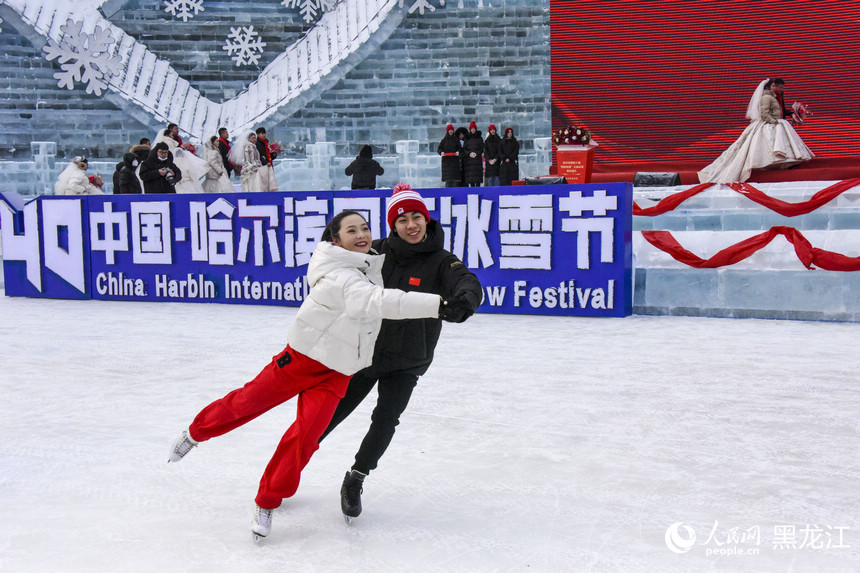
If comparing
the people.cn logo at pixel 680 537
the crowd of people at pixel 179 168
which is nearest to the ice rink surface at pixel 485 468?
the people.cn logo at pixel 680 537

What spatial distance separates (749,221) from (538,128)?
28.0 ft

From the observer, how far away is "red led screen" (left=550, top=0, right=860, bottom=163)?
14.6 metres

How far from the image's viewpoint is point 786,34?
14.8 m

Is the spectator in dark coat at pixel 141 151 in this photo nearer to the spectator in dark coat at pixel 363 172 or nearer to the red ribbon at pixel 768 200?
the spectator in dark coat at pixel 363 172

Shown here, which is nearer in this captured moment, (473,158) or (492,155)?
(473,158)

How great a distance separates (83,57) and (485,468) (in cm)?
1480

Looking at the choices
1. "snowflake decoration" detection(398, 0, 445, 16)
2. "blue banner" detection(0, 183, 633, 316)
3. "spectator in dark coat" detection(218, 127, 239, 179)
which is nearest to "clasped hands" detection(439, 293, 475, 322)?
"blue banner" detection(0, 183, 633, 316)

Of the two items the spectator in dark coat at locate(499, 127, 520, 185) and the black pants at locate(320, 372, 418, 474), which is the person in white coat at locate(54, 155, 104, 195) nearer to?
the spectator in dark coat at locate(499, 127, 520, 185)

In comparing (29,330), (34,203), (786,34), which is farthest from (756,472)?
(786,34)

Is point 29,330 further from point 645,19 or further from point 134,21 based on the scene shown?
point 645,19

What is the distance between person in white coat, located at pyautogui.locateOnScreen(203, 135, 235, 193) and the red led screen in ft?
22.7

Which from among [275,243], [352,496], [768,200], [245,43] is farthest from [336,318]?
[245,43]

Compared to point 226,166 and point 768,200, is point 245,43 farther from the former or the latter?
point 768,200

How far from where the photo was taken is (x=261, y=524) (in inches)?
97.2
